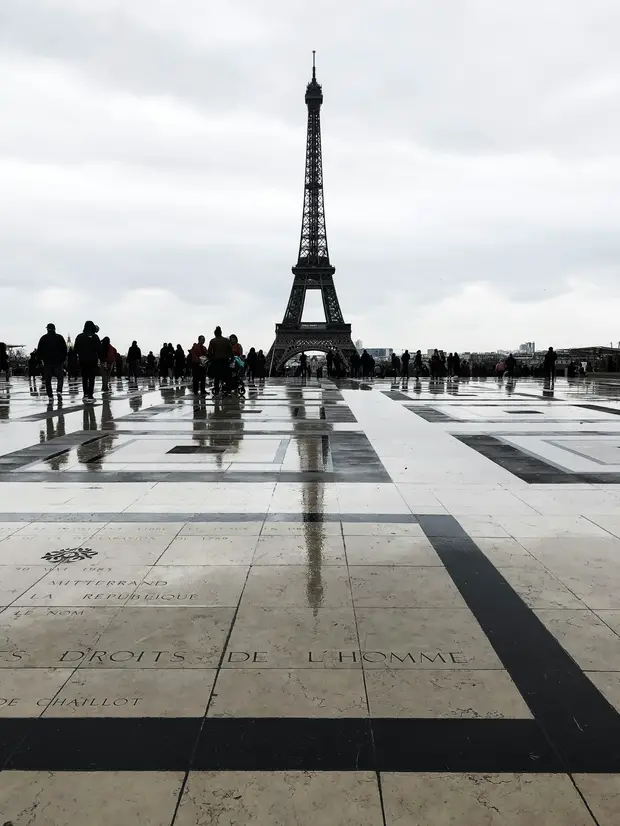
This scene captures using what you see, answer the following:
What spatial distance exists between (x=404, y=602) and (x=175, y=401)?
16.7 meters

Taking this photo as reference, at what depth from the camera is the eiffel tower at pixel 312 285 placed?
79000 millimetres

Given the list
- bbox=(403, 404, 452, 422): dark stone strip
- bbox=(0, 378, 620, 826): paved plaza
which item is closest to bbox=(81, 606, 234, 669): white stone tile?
bbox=(0, 378, 620, 826): paved plaza

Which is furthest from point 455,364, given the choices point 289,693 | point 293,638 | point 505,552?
point 289,693

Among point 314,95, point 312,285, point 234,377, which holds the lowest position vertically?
point 234,377

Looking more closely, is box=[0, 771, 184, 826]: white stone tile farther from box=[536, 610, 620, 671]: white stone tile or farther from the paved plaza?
box=[536, 610, 620, 671]: white stone tile

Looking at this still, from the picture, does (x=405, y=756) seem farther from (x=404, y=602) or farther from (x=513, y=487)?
(x=513, y=487)

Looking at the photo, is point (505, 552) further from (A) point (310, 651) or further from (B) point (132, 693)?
(B) point (132, 693)

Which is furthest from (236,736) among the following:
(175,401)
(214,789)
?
(175,401)

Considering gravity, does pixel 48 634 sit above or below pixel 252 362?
below

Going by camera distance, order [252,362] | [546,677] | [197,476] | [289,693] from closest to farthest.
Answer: [289,693], [546,677], [197,476], [252,362]

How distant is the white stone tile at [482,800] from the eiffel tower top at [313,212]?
82.9 meters

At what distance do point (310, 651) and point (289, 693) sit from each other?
0.41m

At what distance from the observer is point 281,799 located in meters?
2.27

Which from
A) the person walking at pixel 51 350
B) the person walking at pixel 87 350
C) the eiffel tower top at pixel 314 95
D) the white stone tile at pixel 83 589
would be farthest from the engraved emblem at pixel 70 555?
the eiffel tower top at pixel 314 95
